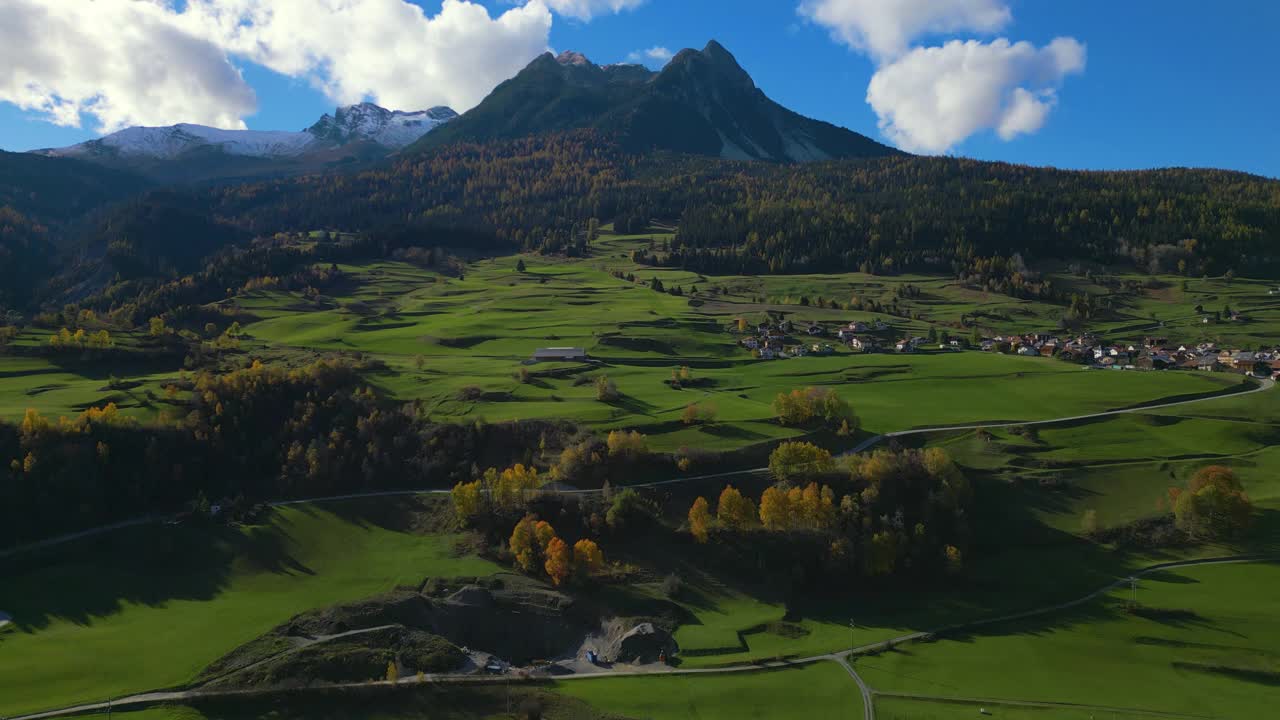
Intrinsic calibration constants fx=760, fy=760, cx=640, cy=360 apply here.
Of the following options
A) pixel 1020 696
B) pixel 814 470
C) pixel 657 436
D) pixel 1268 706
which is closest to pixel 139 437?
pixel 657 436

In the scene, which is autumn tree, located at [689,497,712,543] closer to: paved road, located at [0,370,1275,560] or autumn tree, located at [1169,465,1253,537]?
paved road, located at [0,370,1275,560]

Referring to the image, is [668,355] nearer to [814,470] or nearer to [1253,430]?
[814,470]

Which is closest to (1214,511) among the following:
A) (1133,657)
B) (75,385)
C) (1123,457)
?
(1123,457)

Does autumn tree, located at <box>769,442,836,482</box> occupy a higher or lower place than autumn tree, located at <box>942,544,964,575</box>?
higher

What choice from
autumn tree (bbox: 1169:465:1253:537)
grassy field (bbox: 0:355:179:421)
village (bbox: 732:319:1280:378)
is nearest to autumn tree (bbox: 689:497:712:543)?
autumn tree (bbox: 1169:465:1253:537)

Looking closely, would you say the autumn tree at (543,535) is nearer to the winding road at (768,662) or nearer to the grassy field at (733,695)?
the winding road at (768,662)

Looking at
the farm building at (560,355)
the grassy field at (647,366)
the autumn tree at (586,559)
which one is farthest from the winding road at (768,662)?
the farm building at (560,355)
